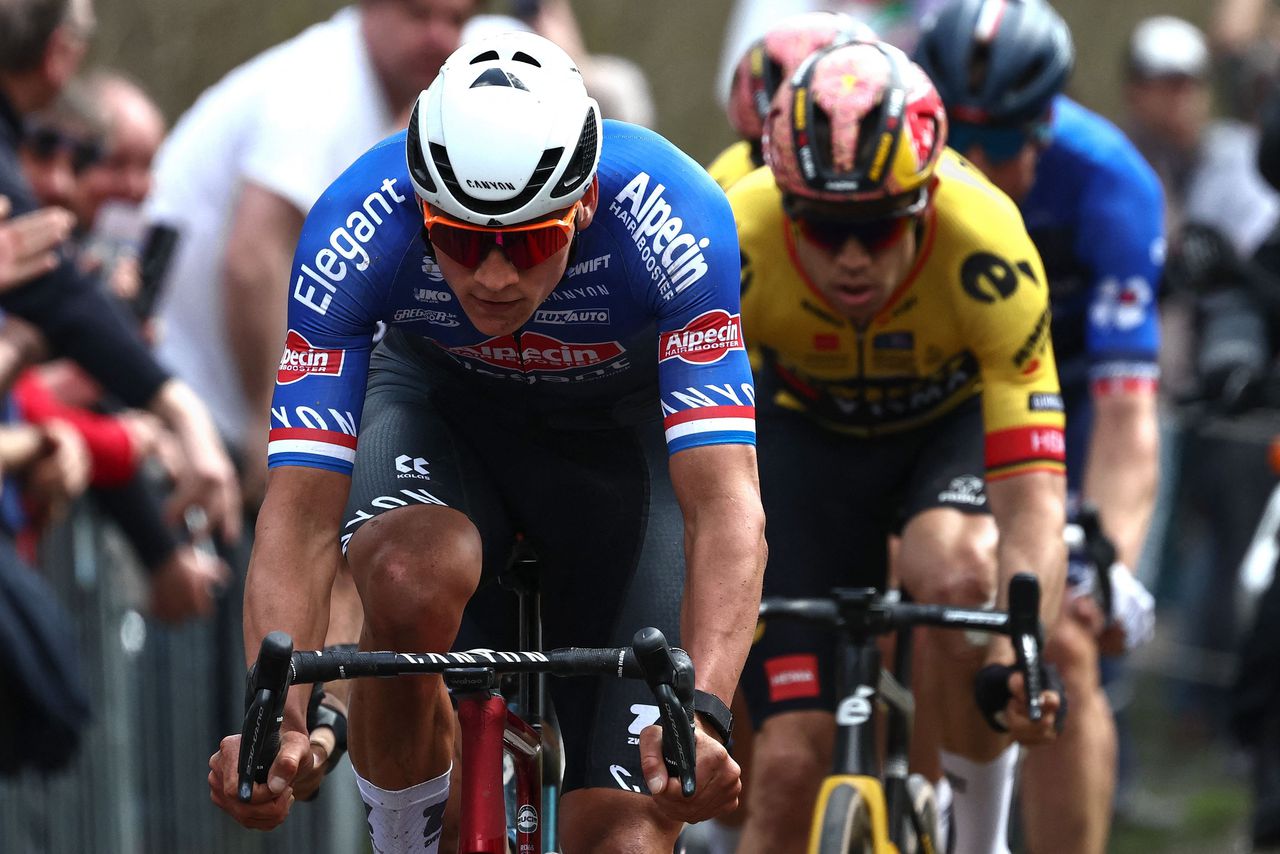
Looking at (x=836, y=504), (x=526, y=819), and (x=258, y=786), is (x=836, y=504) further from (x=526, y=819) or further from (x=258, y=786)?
(x=258, y=786)

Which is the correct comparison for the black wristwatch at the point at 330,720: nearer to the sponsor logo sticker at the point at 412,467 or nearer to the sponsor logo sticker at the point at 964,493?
the sponsor logo sticker at the point at 412,467

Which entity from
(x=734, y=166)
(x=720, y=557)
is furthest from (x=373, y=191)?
(x=734, y=166)

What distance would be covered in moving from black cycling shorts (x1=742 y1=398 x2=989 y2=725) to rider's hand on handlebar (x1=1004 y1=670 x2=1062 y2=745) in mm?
727

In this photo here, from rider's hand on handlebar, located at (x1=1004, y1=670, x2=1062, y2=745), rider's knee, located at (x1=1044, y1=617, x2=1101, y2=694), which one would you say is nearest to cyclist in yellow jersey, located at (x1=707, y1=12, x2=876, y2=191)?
rider's knee, located at (x1=1044, y1=617, x2=1101, y2=694)

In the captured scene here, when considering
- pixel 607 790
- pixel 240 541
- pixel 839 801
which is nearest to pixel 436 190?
pixel 607 790

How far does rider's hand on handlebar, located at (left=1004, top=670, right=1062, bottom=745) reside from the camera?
5523 mm

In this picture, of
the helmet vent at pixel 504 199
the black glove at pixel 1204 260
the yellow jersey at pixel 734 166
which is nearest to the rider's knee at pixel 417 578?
the helmet vent at pixel 504 199

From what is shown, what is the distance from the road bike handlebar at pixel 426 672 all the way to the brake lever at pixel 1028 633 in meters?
1.50

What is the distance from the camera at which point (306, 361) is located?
468 centimetres

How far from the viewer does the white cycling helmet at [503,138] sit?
4.43 m

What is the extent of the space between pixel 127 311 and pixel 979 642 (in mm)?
3025

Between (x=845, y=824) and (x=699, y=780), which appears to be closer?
(x=699, y=780)

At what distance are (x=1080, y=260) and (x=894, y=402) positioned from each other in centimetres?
140

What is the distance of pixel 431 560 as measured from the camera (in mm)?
4602
